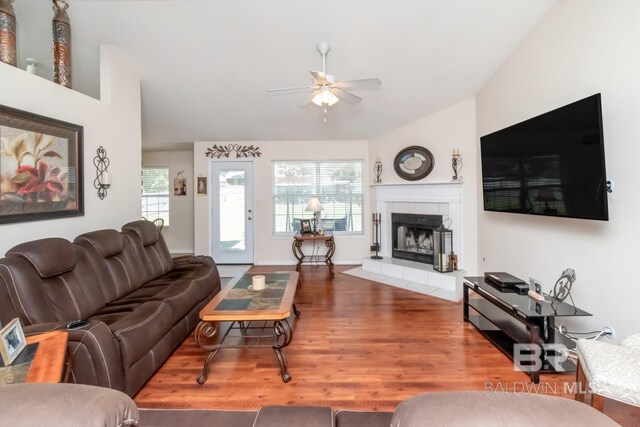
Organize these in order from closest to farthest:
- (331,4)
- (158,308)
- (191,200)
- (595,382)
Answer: (595,382)
(158,308)
(331,4)
(191,200)

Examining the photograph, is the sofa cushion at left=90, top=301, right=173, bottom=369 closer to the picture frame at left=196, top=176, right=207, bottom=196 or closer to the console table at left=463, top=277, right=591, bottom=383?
the console table at left=463, top=277, right=591, bottom=383

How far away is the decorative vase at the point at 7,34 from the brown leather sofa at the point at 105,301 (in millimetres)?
1424

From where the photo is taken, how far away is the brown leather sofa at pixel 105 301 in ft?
5.55

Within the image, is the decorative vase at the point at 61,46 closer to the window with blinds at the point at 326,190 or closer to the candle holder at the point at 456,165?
the window with blinds at the point at 326,190

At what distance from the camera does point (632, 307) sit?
206 cm

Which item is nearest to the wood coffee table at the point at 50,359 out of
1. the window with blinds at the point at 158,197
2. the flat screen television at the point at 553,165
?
the flat screen television at the point at 553,165

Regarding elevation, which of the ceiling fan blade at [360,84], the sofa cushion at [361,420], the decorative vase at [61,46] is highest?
the decorative vase at [61,46]

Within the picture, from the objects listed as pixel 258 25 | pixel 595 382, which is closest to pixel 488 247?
pixel 595 382

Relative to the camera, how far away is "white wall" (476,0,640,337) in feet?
6.76

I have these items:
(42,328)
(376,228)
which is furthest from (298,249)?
(42,328)

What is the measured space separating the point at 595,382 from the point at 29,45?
18.0 feet

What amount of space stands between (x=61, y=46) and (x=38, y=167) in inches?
48.8

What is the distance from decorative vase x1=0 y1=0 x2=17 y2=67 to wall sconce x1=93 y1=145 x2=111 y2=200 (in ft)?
3.17

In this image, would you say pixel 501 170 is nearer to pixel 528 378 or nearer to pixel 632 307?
pixel 632 307
